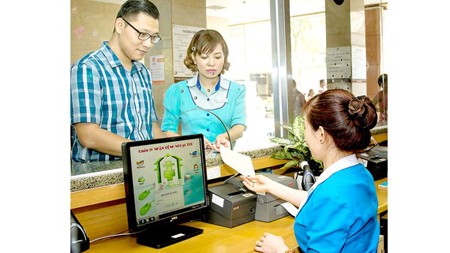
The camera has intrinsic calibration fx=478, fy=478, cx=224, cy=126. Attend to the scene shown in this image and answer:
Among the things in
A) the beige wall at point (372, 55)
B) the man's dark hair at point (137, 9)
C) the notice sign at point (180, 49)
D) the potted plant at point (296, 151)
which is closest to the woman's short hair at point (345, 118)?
the potted plant at point (296, 151)

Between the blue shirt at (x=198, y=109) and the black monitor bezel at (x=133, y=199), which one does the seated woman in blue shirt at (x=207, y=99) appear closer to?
the blue shirt at (x=198, y=109)

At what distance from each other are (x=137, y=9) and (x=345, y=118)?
171 cm

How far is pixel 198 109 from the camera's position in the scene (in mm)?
3188

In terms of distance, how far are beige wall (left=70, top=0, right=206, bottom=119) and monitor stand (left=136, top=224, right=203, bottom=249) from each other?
39.9 inches

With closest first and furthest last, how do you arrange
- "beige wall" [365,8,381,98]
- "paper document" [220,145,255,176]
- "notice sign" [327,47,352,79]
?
"paper document" [220,145,255,176], "notice sign" [327,47,352,79], "beige wall" [365,8,381,98]

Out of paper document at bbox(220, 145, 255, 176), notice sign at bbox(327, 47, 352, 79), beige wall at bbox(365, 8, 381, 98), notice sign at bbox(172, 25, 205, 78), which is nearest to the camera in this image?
paper document at bbox(220, 145, 255, 176)

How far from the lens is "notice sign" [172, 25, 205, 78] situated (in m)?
3.31

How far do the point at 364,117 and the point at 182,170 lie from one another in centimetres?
86

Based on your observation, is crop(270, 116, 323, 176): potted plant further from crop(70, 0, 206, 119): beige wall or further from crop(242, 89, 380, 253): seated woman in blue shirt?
crop(242, 89, 380, 253): seated woman in blue shirt

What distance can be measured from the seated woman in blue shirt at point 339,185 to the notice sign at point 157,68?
1.51 m

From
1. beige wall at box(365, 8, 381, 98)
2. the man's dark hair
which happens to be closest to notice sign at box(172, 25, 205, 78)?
the man's dark hair

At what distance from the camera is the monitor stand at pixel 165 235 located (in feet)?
6.62
